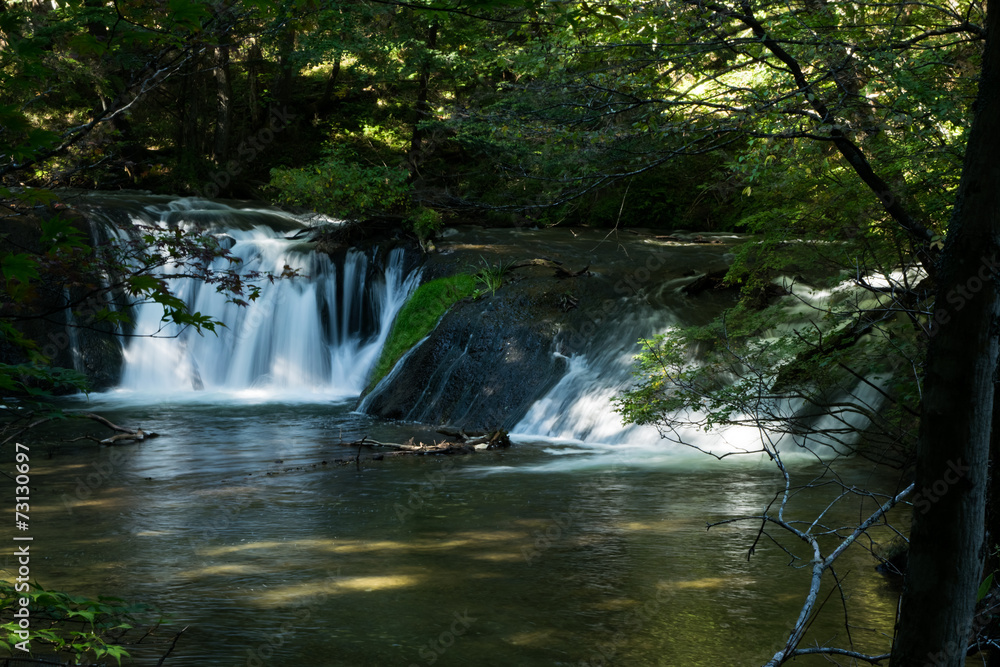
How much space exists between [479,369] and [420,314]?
2.22 m

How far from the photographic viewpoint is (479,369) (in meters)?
12.8

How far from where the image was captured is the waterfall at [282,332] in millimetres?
16312

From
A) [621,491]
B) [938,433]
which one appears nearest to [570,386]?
[621,491]

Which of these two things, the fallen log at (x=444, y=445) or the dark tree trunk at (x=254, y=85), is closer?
the fallen log at (x=444, y=445)

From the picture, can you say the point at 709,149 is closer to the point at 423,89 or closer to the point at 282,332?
the point at 282,332

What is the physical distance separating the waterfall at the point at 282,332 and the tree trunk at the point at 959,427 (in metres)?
13.9

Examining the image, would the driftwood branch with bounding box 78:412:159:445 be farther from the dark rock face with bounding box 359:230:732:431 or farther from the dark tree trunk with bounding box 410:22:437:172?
Result: the dark tree trunk with bounding box 410:22:437:172

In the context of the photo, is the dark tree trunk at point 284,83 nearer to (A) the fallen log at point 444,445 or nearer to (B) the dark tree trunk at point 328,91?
(B) the dark tree trunk at point 328,91

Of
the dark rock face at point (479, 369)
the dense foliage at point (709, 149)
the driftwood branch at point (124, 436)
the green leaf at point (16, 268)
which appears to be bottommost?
the driftwood branch at point (124, 436)

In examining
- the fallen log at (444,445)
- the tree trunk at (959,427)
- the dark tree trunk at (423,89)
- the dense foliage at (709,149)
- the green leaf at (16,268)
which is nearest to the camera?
the tree trunk at (959,427)

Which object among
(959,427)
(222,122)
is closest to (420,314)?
(959,427)

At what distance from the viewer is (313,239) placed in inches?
705

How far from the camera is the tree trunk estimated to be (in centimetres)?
219

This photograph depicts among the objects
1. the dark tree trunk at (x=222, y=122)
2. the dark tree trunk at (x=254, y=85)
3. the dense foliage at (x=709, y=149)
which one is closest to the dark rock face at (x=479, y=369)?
the dense foliage at (x=709, y=149)
